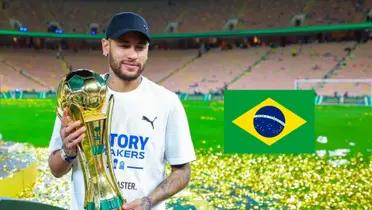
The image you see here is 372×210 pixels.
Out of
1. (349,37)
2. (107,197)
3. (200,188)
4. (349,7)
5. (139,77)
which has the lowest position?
(200,188)

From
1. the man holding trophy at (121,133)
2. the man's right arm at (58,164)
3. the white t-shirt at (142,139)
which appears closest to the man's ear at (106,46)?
the man holding trophy at (121,133)

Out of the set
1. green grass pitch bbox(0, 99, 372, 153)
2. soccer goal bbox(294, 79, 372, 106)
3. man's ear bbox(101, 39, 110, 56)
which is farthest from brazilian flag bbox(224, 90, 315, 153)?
soccer goal bbox(294, 79, 372, 106)

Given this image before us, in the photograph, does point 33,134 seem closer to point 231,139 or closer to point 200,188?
point 200,188

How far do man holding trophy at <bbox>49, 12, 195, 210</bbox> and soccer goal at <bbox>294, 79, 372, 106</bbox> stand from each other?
25.6m

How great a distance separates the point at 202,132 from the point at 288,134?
8368mm

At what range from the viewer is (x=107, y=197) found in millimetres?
1868

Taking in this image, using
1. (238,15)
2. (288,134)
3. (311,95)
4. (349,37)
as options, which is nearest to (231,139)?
Answer: (288,134)

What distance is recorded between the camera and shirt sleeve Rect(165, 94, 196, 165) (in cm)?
219

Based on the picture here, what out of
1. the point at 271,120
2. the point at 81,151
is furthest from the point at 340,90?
the point at 81,151

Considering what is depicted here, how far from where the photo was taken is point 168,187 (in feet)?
7.14

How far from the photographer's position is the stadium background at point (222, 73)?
718cm

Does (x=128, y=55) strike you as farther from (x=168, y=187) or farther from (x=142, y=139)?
(x=168, y=187)

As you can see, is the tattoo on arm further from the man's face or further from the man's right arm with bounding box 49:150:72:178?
the man's face

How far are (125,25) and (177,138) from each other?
0.59 meters
